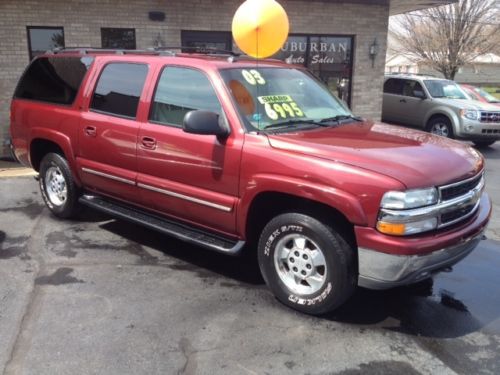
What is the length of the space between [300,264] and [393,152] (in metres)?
1.02

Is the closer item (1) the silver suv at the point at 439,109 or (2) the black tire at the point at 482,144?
(1) the silver suv at the point at 439,109

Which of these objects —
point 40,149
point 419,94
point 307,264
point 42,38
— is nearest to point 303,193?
point 307,264

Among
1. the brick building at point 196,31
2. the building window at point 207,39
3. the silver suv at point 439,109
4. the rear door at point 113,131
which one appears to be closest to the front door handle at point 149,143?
the rear door at point 113,131

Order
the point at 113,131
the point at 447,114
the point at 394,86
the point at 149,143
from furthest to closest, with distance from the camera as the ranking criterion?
1. the point at 394,86
2. the point at 447,114
3. the point at 113,131
4. the point at 149,143

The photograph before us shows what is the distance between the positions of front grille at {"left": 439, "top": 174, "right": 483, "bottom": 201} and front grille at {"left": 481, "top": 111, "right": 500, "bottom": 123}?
8.90m

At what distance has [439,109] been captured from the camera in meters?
12.6

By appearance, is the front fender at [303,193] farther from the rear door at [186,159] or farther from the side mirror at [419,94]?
the side mirror at [419,94]

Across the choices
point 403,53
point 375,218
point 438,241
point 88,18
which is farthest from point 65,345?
point 403,53

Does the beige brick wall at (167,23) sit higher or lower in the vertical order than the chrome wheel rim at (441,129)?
higher

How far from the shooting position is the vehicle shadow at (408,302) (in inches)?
144

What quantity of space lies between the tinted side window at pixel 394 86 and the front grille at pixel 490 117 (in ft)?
9.32

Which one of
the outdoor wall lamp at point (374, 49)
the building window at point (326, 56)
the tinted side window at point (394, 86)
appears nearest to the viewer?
the building window at point (326, 56)

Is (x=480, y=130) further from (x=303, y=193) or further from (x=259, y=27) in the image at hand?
(x=303, y=193)

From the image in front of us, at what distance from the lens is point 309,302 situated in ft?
12.0
